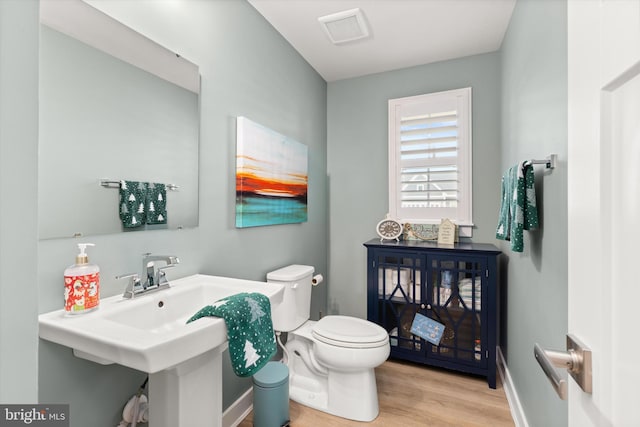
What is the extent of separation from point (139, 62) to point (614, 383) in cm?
167

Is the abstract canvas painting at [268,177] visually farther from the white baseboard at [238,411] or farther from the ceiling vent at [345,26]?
the white baseboard at [238,411]

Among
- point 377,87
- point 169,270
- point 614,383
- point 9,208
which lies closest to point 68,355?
point 169,270

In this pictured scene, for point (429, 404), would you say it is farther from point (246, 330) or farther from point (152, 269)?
point (152, 269)

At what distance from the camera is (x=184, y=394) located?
105cm

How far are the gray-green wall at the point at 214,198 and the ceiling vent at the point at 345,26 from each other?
0.38 metres

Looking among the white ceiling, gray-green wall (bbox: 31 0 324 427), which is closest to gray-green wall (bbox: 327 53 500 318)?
the white ceiling

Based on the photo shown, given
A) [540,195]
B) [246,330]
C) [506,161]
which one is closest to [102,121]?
[246,330]

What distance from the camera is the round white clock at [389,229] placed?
104 inches

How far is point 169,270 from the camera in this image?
1.40m

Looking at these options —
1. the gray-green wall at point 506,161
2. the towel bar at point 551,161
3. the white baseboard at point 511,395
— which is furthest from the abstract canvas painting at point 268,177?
the white baseboard at point 511,395

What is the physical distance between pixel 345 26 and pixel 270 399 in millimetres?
2415

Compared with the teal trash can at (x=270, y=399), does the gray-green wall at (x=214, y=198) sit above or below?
above

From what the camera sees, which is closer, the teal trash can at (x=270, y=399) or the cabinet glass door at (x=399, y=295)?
the teal trash can at (x=270, y=399)

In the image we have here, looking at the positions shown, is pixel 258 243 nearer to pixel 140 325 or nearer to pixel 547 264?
pixel 140 325
